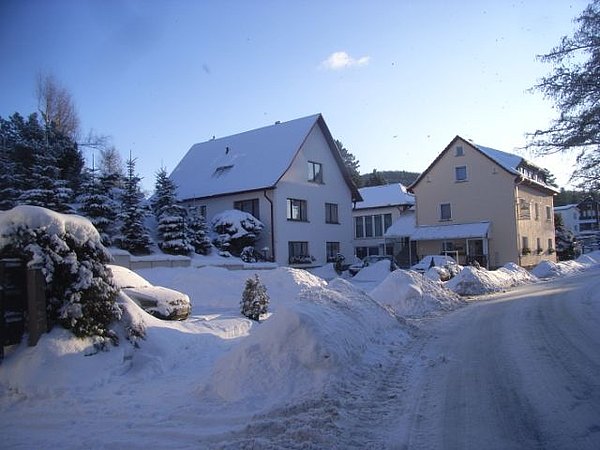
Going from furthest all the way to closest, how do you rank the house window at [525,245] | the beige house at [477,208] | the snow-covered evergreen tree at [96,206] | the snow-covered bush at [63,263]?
the house window at [525,245], the beige house at [477,208], the snow-covered evergreen tree at [96,206], the snow-covered bush at [63,263]

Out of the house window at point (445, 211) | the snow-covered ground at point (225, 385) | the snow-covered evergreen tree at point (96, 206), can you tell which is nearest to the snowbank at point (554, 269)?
the house window at point (445, 211)

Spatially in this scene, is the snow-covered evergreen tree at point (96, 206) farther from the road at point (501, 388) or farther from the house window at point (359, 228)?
the house window at point (359, 228)

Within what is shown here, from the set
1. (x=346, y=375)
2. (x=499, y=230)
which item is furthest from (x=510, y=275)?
(x=346, y=375)

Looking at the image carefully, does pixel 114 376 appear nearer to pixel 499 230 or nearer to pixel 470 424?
pixel 470 424

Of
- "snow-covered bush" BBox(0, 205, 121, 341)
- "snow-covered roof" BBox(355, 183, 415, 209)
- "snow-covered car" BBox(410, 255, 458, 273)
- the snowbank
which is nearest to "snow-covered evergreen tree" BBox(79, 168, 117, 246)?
"snow-covered car" BBox(410, 255, 458, 273)

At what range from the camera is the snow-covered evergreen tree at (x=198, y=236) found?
1167 inches

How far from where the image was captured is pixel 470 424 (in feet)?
18.9

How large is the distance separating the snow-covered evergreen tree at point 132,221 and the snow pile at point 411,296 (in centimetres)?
1347

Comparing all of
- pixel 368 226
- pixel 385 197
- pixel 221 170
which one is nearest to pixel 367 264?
pixel 221 170

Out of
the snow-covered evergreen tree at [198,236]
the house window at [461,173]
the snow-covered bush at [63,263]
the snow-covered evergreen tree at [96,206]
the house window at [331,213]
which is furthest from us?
the house window at [461,173]

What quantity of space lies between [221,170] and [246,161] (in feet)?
7.01

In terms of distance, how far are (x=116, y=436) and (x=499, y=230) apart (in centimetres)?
4076

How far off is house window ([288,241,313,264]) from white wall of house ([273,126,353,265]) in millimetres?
279

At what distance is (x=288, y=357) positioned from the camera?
290 inches
